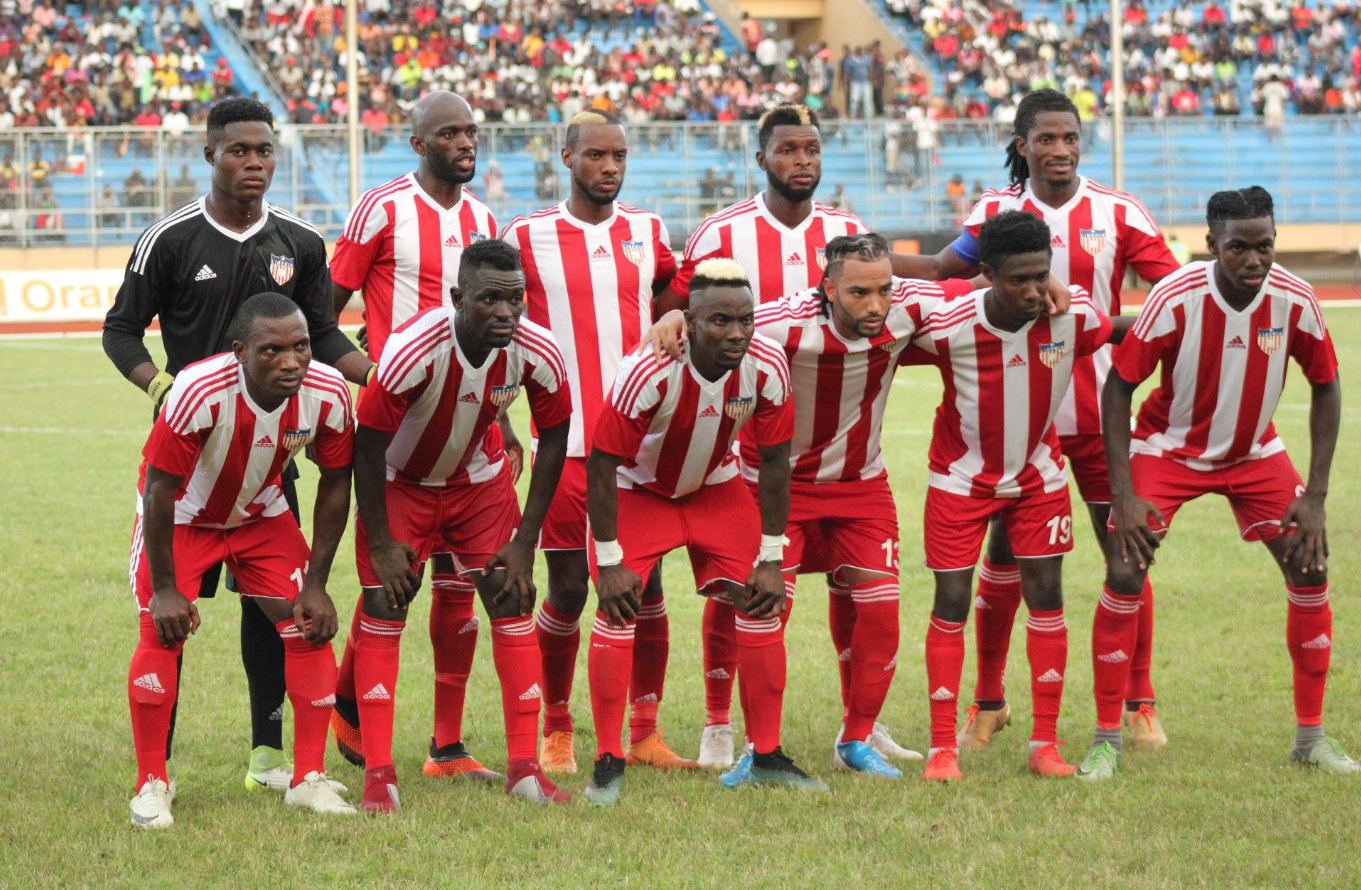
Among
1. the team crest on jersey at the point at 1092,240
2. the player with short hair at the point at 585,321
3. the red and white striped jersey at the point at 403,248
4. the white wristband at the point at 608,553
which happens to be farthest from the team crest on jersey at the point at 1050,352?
the red and white striped jersey at the point at 403,248

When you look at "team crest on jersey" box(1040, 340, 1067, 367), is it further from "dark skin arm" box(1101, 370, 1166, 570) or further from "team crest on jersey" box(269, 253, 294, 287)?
"team crest on jersey" box(269, 253, 294, 287)

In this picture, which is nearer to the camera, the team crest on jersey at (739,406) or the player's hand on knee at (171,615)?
the player's hand on knee at (171,615)

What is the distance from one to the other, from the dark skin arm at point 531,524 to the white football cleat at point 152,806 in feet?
4.28

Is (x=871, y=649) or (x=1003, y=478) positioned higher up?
(x=1003, y=478)

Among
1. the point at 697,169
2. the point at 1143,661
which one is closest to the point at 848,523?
the point at 1143,661

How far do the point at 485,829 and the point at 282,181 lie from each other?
2533cm

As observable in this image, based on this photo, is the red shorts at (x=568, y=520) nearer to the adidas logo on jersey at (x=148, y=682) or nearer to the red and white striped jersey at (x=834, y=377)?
the red and white striped jersey at (x=834, y=377)

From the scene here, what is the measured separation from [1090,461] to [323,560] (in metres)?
3.16

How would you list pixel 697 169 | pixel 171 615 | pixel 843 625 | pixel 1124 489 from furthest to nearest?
pixel 697 169, pixel 843 625, pixel 1124 489, pixel 171 615

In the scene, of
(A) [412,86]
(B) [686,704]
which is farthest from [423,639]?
(A) [412,86]

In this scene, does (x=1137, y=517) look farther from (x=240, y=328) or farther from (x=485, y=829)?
(x=240, y=328)

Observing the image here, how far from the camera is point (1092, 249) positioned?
669 cm

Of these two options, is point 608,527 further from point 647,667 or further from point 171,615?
point 171,615

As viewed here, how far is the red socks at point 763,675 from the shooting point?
6027 millimetres
